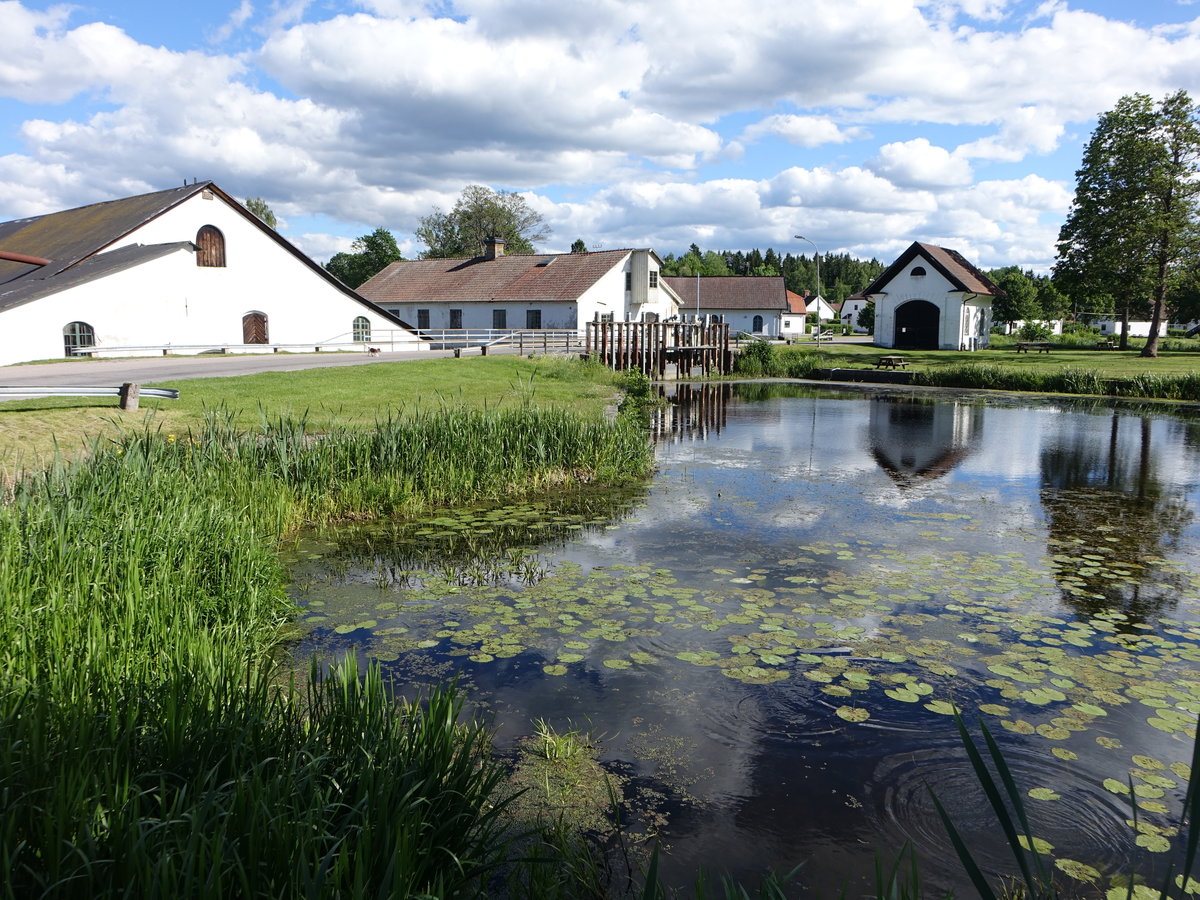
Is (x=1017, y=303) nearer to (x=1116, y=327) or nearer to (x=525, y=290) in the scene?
(x=1116, y=327)

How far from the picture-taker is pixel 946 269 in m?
48.3

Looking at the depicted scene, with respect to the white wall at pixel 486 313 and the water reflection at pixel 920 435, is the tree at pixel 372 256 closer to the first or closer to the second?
the white wall at pixel 486 313

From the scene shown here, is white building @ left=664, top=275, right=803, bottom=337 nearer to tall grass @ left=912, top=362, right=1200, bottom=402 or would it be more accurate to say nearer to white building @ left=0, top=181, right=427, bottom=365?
white building @ left=0, top=181, right=427, bottom=365

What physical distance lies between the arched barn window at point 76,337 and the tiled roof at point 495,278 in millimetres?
23364

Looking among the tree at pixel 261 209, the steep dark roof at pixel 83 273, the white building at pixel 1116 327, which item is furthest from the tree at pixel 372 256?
the white building at pixel 1116 327

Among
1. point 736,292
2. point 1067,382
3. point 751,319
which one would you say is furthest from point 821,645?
point 736,292

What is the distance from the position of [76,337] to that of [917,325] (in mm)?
41824

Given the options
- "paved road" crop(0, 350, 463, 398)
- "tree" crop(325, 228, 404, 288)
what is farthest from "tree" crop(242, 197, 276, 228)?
"paved road" crop(0, 350, 463, 398)

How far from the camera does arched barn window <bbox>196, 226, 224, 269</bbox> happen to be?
119 ft

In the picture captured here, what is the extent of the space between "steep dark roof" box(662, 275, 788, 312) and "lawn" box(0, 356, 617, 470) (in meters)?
44.9

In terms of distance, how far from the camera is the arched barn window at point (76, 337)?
3117cm

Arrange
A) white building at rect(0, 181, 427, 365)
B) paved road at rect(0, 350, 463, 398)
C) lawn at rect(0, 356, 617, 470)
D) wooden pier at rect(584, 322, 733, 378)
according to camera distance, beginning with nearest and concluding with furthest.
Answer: lawn at rect(0, 356, 617, 470) < paved road at rect(0, 350, 463, 398) < white building at rect(0, 181, 427, 365) < wooden pier at rect(584, 322, 733, 378)

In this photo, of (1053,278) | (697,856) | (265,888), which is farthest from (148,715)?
(1053,278)

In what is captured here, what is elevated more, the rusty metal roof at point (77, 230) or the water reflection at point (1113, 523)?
the rusty metal roof at point (77, 230)
